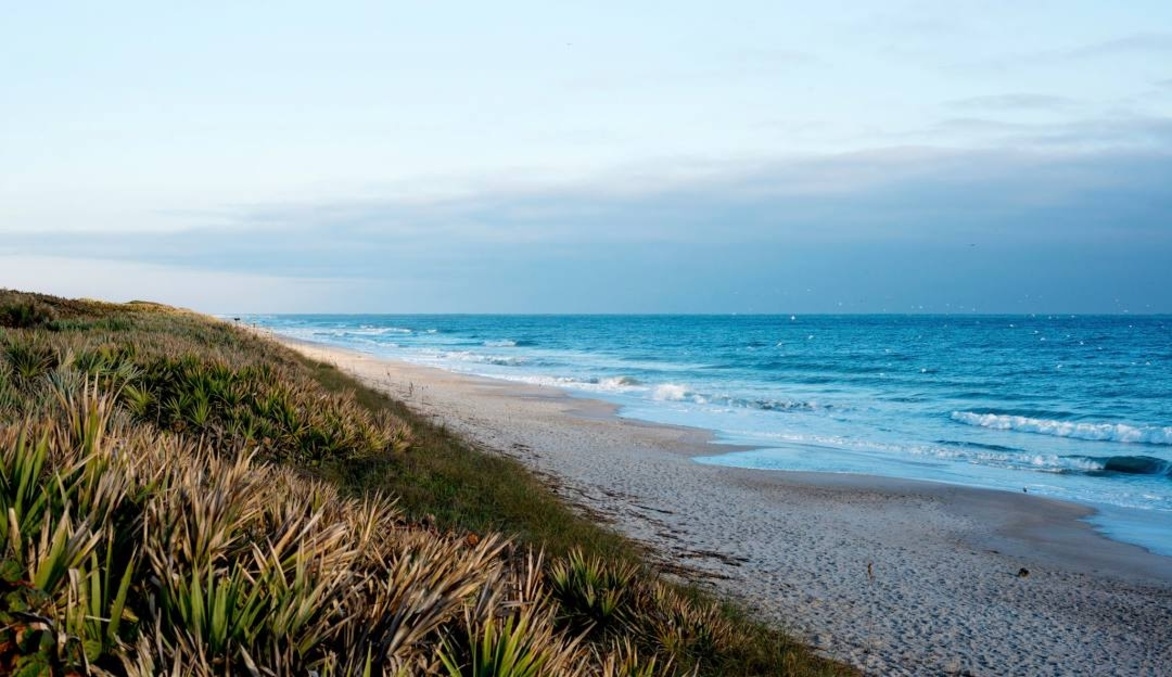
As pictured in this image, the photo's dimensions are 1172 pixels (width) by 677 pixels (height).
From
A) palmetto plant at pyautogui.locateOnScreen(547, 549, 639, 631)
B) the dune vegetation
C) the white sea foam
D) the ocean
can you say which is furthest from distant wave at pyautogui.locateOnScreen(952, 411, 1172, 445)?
palmetto plant at pyautogui.locateOnScreen(547, 549, 639, 631)

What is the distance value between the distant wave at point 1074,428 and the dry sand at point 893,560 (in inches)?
513

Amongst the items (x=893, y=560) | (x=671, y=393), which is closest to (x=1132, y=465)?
(x=893, y=560)

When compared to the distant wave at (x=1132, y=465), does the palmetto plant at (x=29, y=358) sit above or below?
above

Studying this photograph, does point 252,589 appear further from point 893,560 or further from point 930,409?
point 930,409

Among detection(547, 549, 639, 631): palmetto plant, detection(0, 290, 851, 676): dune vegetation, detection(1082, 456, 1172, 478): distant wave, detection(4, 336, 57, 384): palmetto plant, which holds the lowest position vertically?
detection(1082, 456, 1172, 478): distant wave

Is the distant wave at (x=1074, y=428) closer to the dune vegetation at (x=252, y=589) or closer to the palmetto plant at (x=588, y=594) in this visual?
the dune vegetation at (x=252, y=589)

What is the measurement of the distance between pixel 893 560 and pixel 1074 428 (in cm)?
2074

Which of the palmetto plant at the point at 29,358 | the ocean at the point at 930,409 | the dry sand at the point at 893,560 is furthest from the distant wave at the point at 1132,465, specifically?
the palmetto plant at the point at 29,358

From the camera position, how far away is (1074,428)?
93.8 feet

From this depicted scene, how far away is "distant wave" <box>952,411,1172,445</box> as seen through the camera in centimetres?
2683

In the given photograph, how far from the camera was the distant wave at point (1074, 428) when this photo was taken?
88.0 ft

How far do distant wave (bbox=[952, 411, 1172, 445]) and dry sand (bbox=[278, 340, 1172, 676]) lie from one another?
42.7 ft

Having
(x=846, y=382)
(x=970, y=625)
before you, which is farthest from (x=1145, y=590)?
(x=846, y=382)

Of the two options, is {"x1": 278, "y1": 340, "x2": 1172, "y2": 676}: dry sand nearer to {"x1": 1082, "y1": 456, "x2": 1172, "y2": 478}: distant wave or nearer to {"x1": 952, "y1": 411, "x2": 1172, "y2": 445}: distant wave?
{"x1": 1082, "y1": 456, "x2": 1172, "y2": 478}: distant wave
